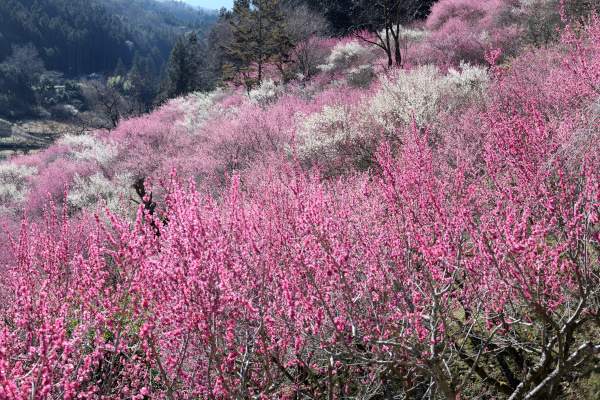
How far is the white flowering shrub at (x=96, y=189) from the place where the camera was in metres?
15.6

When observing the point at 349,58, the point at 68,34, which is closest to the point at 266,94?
the point at 349,58

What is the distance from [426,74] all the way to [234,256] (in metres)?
9.94

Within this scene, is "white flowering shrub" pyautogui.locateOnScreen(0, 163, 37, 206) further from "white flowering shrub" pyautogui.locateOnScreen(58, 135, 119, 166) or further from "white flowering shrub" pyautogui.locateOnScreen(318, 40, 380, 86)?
"white flowering shrub" pyautogui.locateOnScreen(318, 40, 380, 86)

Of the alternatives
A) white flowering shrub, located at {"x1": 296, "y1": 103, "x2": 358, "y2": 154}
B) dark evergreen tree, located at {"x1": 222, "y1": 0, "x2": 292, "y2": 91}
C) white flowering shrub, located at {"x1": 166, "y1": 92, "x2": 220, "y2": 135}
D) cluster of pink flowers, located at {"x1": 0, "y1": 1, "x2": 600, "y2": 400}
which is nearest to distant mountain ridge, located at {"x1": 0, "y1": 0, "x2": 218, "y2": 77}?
white flowering shrub, located at {"x1": 166, "y1": 92, "x2": 220, "y2": 135}

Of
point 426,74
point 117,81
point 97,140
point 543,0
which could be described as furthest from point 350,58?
point 117,81

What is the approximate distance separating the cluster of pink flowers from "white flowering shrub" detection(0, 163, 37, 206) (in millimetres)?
624

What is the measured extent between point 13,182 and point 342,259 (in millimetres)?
24503

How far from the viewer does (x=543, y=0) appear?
13.9 m

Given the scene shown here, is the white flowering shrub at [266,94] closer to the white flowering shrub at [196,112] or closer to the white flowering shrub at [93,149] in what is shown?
the white flowering shrub at [196,112]

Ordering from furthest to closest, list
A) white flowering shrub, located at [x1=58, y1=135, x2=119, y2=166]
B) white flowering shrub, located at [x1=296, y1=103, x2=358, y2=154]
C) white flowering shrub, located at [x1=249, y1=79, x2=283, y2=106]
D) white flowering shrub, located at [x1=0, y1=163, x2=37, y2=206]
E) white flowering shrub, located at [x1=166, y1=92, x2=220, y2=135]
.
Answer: white flowering shrub, located at [x1=166, y1=92, x2=220, y2=135], white flowering shrub, located at [x1=58, y1=135, x2=119, y2=166], white flowering shrub, located at [x1=249, y1=79, x2=283, y2=106], white flowering shrub, located at [x1=0, y1=163, x2=37, y2=206], white flowering shrub, located at [x1=296, y1=103, x2=358, y2=154]

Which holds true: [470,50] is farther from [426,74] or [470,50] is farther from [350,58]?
[350,58]

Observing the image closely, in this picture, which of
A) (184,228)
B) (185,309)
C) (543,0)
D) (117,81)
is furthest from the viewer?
(117,81)

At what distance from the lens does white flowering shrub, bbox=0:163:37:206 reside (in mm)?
18734

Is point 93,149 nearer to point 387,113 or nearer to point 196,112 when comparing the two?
point 196,112
